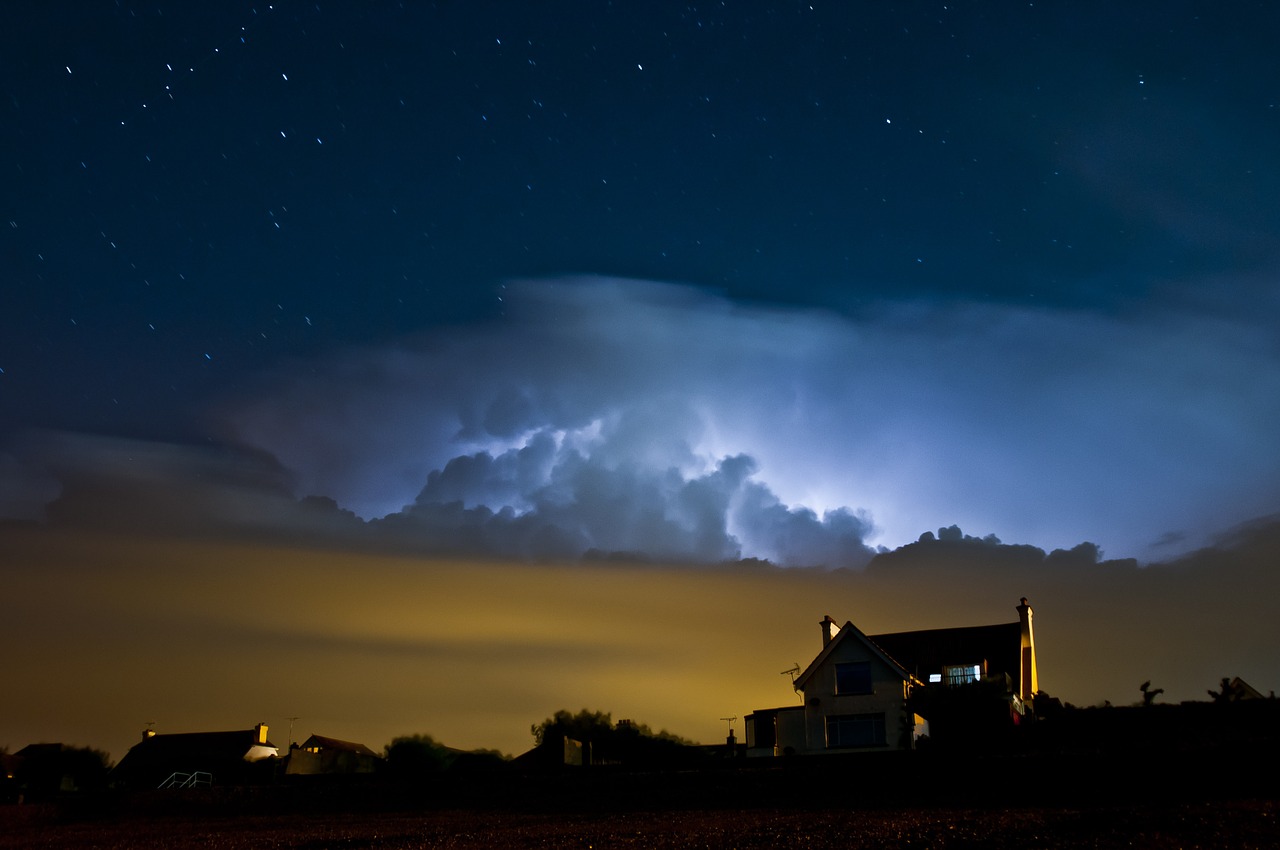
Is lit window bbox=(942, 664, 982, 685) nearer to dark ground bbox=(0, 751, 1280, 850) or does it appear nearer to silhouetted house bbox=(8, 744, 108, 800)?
dark ground bbox=(0, 751, 1280, 850)

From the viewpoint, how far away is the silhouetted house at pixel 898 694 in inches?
2032

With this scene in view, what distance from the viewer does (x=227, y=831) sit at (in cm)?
4444

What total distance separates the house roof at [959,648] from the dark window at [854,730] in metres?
8.42

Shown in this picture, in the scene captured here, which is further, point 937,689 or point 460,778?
point 937,689

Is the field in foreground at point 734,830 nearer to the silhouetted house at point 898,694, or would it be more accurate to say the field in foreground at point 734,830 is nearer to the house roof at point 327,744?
the silhouetted house at point 898,694

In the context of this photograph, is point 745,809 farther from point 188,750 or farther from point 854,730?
point 188,750

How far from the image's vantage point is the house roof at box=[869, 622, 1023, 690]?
218 ft

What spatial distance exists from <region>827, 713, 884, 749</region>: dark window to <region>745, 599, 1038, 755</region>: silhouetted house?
2.1 inches

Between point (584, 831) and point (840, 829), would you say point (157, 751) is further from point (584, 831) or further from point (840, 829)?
point (840, 829)

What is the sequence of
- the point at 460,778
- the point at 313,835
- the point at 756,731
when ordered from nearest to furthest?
the point at 313,835 < the point at 460,778 < the point at 756,731

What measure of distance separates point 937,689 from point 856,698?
4446 millimetres

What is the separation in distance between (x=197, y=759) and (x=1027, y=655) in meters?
68.9

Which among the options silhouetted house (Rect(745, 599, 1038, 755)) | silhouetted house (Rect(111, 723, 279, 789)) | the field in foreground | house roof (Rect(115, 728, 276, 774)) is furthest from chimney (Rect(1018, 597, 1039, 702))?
house roof (Rect(115, 728, 276, 774))

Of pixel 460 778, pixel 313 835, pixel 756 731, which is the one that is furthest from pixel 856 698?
pixel 313 835
